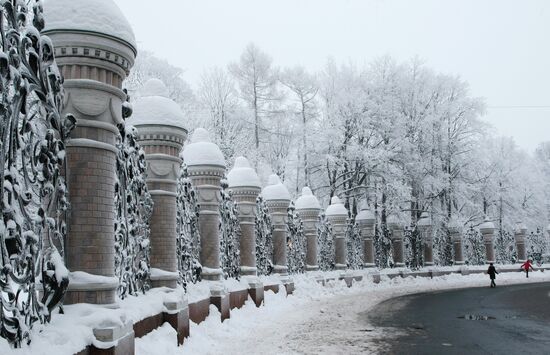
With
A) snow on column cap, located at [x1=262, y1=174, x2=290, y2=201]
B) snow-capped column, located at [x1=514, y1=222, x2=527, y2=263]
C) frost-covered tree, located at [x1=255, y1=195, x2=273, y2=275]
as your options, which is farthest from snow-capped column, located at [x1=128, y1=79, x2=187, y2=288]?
snow-capped column, located at [x1=514, y1=222, x2=527, y2=263]

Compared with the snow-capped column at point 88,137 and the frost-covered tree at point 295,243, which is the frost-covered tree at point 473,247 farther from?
the snow-capped column at point 88,137

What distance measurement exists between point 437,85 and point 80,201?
31.0 meters

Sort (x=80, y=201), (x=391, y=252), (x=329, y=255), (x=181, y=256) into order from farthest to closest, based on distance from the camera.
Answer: (x=391, y=252) < (x=329, y=255) < (x=181, y=256) < (x=80, y=201)

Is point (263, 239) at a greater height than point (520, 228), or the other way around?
point (520, 228)

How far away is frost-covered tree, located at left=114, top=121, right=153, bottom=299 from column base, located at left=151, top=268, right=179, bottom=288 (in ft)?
0.47

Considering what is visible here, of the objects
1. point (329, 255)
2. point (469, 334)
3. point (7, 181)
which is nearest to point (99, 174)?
point (7, 181)

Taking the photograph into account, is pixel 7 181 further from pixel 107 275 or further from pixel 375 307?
pixel 375 307

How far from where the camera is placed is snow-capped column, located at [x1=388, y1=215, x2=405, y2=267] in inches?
1127

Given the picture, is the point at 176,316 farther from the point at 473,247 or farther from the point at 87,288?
the point at 473,247

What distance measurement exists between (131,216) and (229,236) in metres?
6.38

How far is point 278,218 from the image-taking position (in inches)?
731

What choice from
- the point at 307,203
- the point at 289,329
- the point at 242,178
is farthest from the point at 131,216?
the point at 307,203

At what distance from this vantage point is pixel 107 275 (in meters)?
6.23

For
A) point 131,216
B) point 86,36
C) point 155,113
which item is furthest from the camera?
point 155,113
